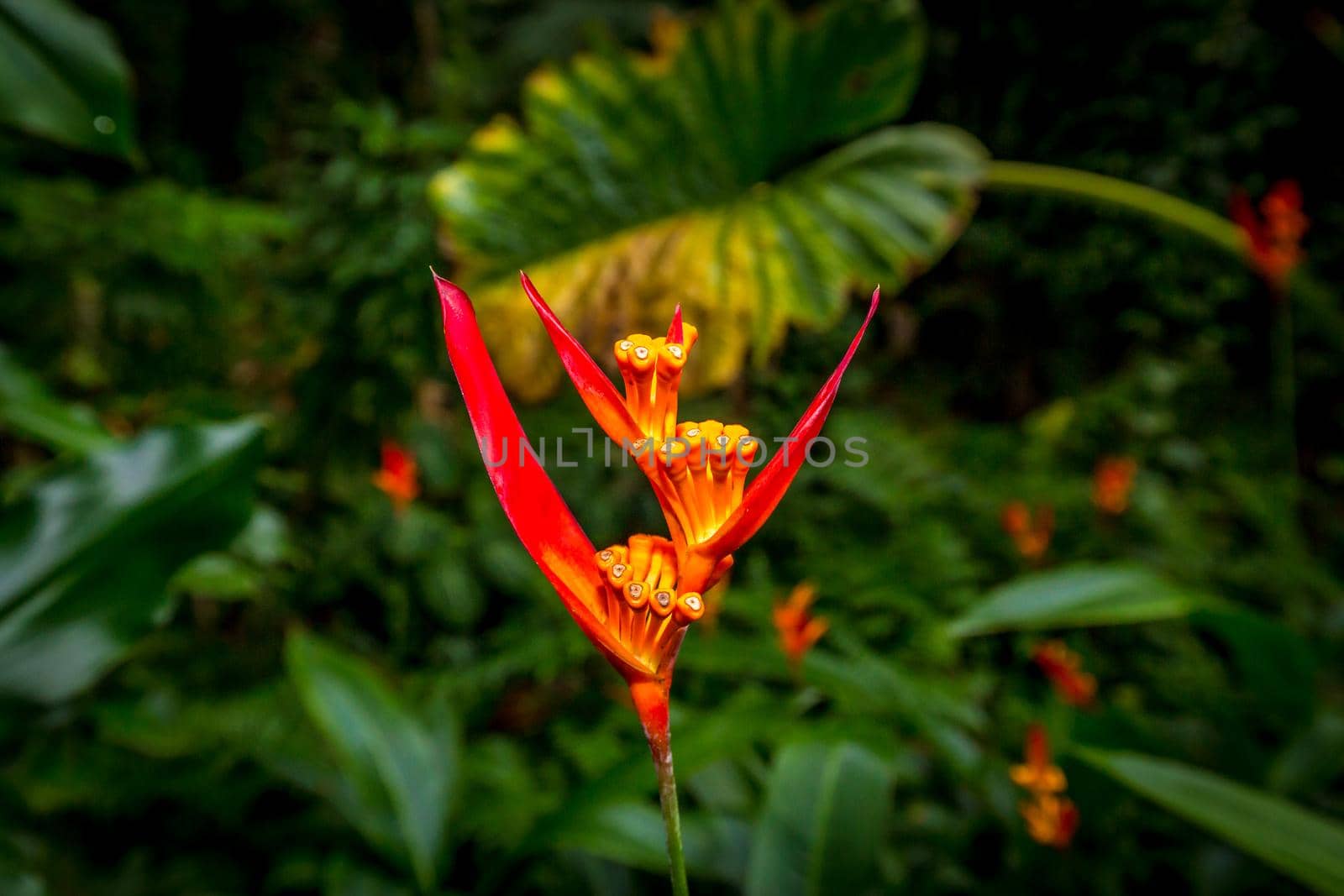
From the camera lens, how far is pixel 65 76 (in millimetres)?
687

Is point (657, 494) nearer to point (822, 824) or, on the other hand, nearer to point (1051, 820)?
point (822, 824)

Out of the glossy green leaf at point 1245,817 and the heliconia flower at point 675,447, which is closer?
the heliconia flower at point 675,447

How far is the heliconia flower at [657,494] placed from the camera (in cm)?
20

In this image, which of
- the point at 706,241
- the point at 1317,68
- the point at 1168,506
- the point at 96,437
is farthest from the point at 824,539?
the point at 1317,68

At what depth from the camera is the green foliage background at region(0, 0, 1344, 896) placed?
682 mm

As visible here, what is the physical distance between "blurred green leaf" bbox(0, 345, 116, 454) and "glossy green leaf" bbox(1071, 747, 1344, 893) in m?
0.99

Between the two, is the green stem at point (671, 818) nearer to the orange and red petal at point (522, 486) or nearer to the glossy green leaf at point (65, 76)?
the orange and red petal at point (522, 486)

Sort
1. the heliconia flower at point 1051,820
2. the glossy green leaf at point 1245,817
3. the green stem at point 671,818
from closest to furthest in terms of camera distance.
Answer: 1. the green stem at point 671,818
2. the glossy green leaf at point 1245,817
3. the heliconia flower at point 1051,820

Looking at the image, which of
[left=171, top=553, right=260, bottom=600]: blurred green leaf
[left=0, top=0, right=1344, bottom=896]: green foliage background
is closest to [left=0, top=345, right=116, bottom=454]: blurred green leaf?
[left=0, top=0, right=1344, bottom=896]: green foliage background

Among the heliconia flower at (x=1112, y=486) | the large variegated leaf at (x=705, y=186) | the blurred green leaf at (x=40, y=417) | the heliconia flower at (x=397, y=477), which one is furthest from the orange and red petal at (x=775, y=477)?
the heliconia flower at (x=1112, y=486)

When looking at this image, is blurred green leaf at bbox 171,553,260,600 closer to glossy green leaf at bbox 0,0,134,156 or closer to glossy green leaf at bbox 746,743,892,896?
glossy green leaf at bbox 0,0,134,156

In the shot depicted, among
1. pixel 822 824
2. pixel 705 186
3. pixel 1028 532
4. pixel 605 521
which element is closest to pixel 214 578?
pixel 822 824

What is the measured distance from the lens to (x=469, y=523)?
184 centimetres

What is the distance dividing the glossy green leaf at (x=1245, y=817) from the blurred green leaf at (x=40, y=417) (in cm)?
99
